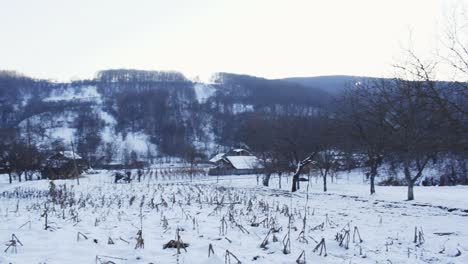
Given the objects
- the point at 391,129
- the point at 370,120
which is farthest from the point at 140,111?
the point at 391,129

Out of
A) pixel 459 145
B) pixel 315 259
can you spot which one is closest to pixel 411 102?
pixel 459 145

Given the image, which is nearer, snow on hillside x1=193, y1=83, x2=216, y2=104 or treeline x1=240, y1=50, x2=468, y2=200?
treeline x1=240, y1=50, x2=468, y2=200

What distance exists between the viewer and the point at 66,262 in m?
4.57

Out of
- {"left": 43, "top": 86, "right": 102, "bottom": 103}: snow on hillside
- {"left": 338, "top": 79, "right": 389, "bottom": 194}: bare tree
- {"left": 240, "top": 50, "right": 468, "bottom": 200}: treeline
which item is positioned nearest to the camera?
{"left": 240, "top": 50, "right": 468, "bottom": 200}: treeline

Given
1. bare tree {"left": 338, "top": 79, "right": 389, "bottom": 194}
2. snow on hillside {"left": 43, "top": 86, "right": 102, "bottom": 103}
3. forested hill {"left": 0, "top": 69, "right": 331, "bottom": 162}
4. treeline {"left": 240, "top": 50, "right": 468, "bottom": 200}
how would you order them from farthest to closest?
1. snow on hillside {"left": 43, "top": 86, "right": 102, "bottom": 103}
2. forested hill {"left": 0, "top": 69, "right": 331, "bottom": 162}
3. bare tree {"left": 338, "top": 79, "right": 389, "bottom": 194}
4. treeline {"left": 240, "top": 50, "right": 468, "bottom": 200}

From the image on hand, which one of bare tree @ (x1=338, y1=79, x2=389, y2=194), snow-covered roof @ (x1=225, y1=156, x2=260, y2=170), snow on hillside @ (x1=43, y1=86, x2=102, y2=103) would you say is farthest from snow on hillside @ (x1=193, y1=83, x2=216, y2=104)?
bare tree @ (x1=338, y1=79, x2=389, y2=194)

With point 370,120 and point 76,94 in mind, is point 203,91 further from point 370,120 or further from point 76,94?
point 370,120

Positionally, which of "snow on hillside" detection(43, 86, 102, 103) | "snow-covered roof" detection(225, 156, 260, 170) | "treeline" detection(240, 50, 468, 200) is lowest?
"snow-covered roof" detection(225, 156, 260, 170)

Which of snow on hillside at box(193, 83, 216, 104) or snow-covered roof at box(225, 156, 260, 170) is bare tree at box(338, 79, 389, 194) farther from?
snow on hillside at box(193, 83, 216, 104)

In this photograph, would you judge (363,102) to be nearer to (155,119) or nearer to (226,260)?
(226,260)

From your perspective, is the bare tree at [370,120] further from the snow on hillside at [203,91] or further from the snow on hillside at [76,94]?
the snow on hillside at [76,94]

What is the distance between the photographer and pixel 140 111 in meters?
150

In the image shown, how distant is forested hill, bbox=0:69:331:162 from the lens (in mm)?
118125

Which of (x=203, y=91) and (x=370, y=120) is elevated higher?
(x=203, y=91)
